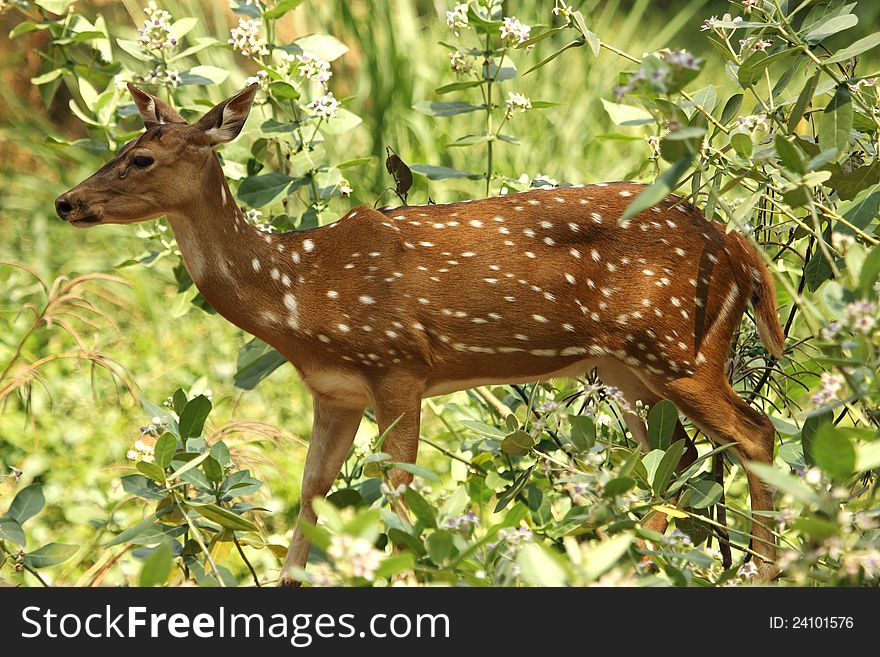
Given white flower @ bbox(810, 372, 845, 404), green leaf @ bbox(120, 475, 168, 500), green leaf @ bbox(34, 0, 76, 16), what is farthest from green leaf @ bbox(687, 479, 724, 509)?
green leaf @ bbox(34, 0, 76, 16)

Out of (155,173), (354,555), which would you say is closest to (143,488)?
(155,173)

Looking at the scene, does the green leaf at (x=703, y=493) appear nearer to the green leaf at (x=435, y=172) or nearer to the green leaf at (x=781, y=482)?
the green leaf at (x=781, y=482)

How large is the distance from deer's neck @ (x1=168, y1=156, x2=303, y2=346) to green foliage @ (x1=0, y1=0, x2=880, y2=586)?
249 mm

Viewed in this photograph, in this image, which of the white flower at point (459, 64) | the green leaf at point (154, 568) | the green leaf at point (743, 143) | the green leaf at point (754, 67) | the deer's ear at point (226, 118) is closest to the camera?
the green leaf at point (154, 568)

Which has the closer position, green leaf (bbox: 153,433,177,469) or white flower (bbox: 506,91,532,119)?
green leaf (bbox: 153,433,177,469)

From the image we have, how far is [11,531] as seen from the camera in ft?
7.09

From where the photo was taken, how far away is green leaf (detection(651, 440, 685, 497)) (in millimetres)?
2045

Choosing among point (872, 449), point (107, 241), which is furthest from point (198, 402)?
point (107, 241)

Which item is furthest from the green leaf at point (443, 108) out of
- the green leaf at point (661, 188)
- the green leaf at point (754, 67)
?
the green leaf at point (661, 188)

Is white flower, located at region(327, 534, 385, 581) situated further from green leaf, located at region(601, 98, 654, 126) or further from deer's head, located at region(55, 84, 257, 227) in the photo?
green leaf, located at region(601, 98, 654, 126)

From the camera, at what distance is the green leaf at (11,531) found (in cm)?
215

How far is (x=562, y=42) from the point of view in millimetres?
6125

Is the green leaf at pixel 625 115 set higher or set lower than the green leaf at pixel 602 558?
higher

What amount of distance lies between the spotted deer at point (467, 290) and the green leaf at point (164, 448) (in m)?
0.44
